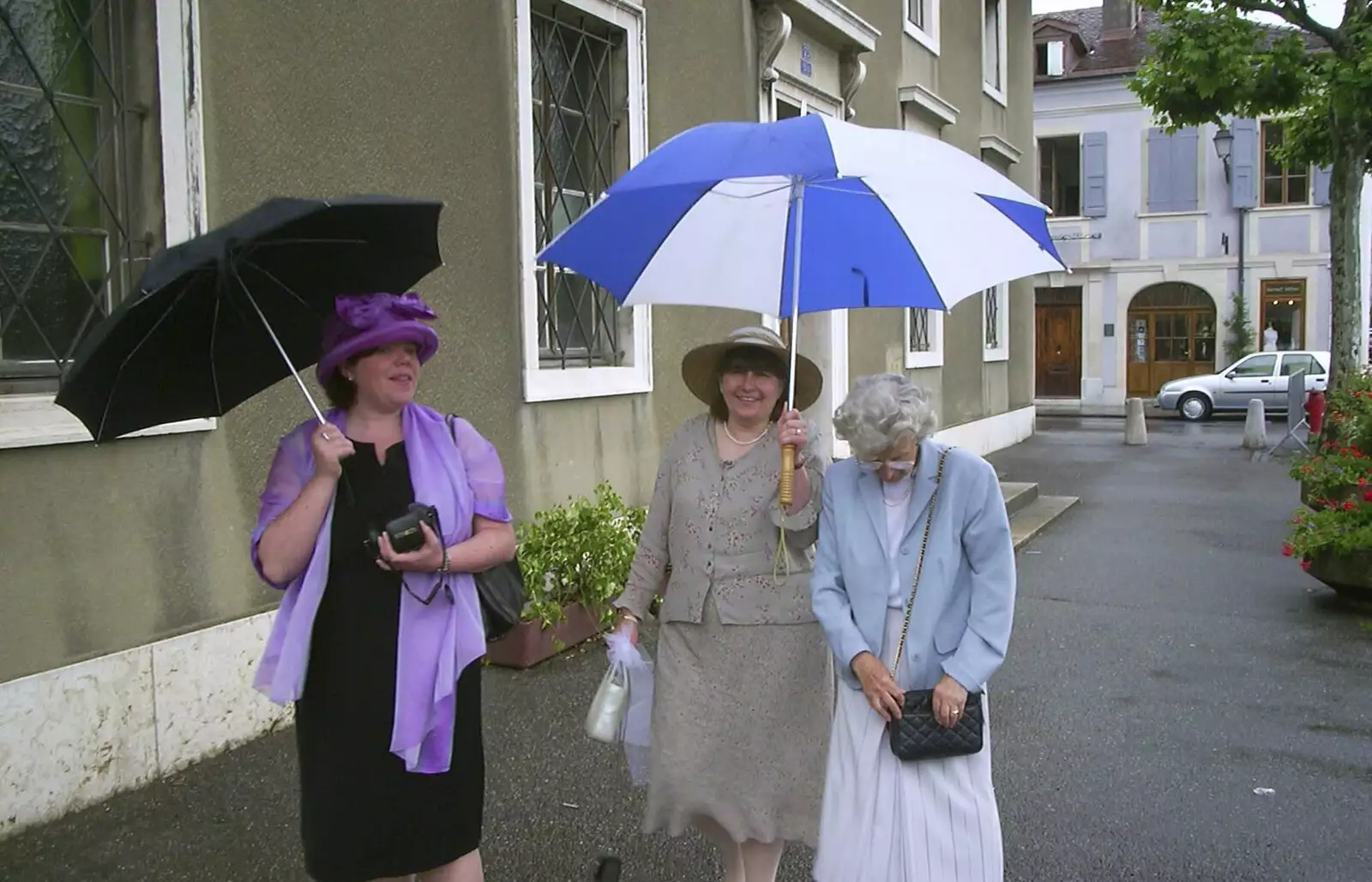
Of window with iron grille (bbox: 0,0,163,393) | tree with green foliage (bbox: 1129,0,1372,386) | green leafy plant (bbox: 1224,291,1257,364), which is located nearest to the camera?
window with iron grille (bbox: 0,0,163,393)

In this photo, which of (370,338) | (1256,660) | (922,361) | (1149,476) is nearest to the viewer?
(370,338)

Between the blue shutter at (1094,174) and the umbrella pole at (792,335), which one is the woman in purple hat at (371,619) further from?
the blue shutter at (1094,174)

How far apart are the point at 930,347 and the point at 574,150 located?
7905 millimetres

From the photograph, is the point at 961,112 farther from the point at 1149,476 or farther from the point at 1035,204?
the point at 1035,204

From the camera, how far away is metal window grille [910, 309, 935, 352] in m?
13.7

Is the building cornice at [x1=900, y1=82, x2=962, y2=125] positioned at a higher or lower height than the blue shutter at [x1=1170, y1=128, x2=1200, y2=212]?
lower

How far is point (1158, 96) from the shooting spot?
40.7 ft

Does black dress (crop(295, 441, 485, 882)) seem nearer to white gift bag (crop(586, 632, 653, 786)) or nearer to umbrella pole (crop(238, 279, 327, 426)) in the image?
umbrella pole (crop(238, 279, 327, 426))

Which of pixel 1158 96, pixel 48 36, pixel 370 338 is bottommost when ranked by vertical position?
pixel 370 338

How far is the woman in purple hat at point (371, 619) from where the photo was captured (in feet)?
8.29

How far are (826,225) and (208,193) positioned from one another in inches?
104

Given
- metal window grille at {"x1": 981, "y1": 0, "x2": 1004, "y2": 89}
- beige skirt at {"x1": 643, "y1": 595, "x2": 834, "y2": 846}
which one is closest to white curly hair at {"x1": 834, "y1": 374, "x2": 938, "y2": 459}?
beige skirt at {"x1": 643, "y1": 595, "x2": 834, "y2": 846}

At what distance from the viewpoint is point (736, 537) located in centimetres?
314

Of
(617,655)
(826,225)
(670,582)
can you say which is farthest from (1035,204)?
(617,655)
